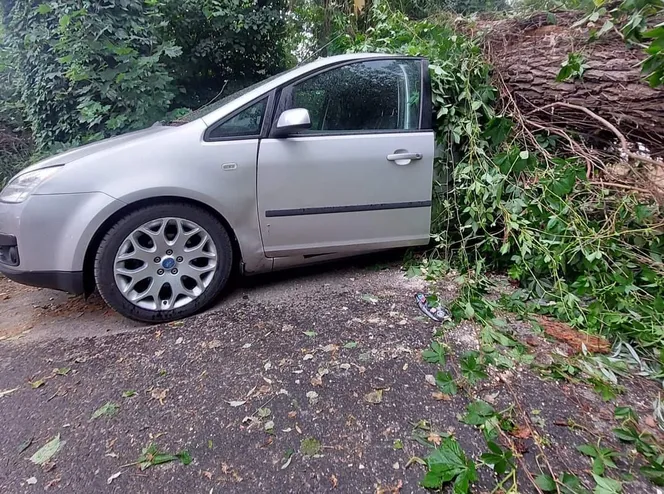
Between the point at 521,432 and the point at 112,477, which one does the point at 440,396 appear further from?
the point at 112,477

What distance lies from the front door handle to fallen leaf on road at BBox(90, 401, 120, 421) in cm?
207

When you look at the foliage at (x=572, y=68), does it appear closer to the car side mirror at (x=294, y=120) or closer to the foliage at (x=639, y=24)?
the foliage at (x=639, y=24)

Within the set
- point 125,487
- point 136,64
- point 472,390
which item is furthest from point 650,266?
point 136,64

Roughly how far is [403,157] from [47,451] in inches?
94.6

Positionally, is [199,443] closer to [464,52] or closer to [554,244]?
[554,244]

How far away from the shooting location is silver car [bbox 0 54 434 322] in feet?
7.59

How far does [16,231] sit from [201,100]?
417 cm

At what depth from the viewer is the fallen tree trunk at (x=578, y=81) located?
8.79 ft

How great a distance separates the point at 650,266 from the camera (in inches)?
90.0

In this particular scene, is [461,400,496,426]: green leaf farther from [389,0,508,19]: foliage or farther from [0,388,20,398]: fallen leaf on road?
[389,0,508,19]: foliage

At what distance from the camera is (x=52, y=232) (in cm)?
229

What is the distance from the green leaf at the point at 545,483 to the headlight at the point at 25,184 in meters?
2.71

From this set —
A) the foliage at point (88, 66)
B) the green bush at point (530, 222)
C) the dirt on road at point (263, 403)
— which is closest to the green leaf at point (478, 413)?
the dirt on road at point (263, 403)

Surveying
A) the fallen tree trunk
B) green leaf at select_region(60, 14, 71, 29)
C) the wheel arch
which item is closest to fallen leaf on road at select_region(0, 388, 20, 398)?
the wheel arch
